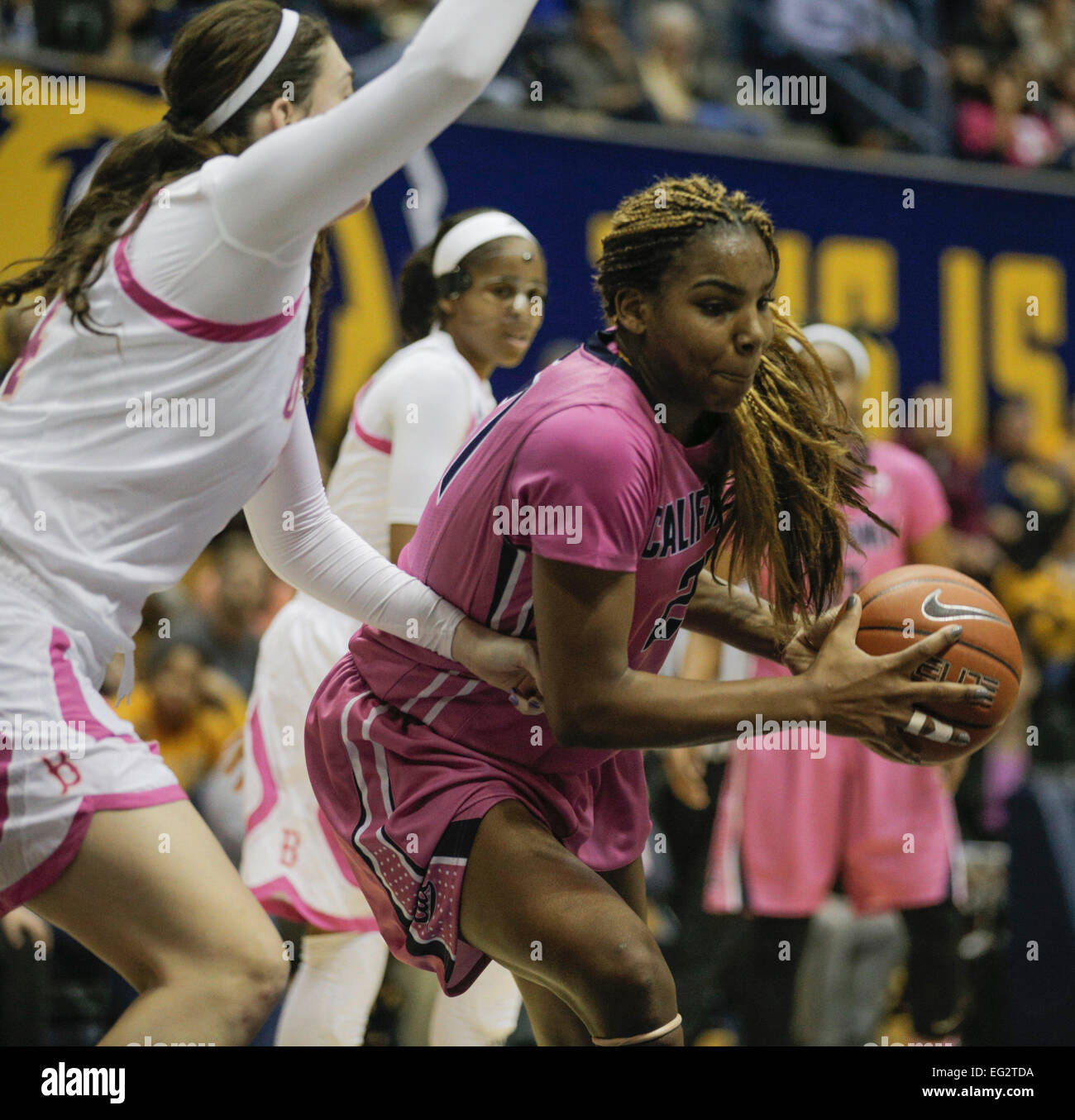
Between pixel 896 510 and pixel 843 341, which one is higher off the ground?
pixel 843 341

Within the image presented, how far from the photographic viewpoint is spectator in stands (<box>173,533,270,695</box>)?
617 cm

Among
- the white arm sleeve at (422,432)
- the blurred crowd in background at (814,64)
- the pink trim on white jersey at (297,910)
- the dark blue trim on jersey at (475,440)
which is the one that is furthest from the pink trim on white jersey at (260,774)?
the blurred crowd in background at (814,64)

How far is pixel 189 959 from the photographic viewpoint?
2.16 metres

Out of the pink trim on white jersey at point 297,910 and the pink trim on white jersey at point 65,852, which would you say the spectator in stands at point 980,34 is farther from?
the pink trim on white jersey at point 65,852

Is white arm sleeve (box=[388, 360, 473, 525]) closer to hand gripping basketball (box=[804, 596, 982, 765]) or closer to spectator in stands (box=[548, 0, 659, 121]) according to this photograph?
hand gripping basketball (box=[804, 596, 982, 765])

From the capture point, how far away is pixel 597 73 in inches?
335

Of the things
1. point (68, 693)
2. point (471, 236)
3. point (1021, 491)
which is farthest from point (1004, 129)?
point (68, 693)

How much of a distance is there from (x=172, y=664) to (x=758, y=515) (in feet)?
A: 10.9

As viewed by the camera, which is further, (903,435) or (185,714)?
(903,435)

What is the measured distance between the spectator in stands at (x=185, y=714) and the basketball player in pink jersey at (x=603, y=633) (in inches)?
106

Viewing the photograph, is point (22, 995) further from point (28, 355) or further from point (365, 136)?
point (365, 136)

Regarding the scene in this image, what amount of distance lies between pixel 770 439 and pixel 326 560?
0.83m
